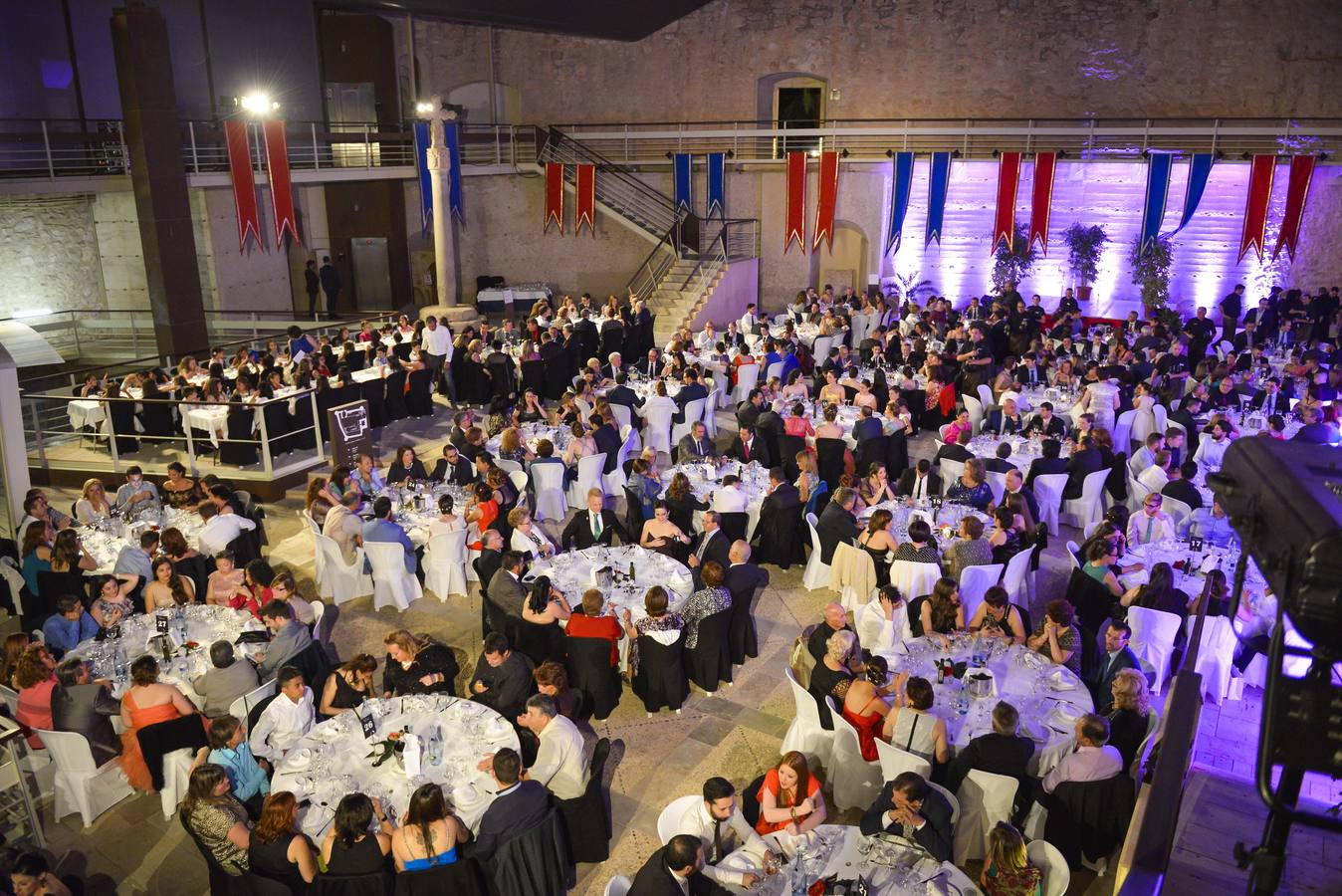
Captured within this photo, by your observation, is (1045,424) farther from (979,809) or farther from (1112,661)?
(979,809)

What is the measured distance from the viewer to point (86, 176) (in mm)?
14438

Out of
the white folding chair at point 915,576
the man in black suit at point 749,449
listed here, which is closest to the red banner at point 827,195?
the man in black suit at point 749,449

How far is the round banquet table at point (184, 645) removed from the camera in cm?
622

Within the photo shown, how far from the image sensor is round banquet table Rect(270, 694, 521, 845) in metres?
4.98

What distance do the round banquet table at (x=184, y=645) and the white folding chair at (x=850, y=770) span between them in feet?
11.9

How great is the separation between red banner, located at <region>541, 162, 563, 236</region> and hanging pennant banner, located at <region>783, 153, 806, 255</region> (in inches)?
185

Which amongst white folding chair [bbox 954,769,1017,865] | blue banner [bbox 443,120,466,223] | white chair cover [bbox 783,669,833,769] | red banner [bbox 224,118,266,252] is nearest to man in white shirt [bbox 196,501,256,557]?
white chair cover [bbox 783,669,833,769]

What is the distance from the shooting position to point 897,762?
518 centimetres

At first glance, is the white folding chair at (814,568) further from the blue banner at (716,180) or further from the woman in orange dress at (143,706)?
the blue banner at (716,180)

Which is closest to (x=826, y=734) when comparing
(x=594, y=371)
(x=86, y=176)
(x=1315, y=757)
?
(x=1315, y=757)

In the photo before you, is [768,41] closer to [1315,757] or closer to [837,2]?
[837,2]

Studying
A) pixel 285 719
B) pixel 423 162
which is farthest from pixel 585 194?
pixel 285 719

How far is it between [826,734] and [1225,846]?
2.05 meters

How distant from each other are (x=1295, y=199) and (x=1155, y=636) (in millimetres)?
13764
